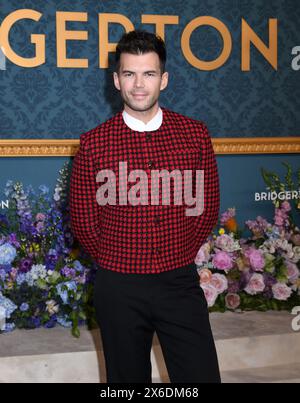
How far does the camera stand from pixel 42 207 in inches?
188

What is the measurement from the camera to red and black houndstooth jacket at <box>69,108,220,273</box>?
241cm

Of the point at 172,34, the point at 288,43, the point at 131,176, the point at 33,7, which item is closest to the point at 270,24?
the point at 288,43

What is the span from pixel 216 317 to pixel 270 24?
2.45m

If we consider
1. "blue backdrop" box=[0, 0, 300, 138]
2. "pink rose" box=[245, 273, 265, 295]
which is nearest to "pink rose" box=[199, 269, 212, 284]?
"pink rose" box=[245, 273, 265, 295]

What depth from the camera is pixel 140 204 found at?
2410 millimetres

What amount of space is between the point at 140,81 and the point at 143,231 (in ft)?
1.82

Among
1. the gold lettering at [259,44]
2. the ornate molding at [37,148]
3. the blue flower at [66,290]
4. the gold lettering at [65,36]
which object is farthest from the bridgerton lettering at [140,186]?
the gold lettering at [259,44]

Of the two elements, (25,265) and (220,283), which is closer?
(25,265)

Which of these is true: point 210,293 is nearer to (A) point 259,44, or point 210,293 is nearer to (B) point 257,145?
(B) point 257,145

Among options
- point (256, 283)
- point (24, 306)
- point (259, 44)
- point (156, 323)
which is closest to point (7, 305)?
point (24, 306)


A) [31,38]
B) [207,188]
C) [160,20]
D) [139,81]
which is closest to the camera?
[139,81]

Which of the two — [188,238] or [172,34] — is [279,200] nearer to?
[172,34]

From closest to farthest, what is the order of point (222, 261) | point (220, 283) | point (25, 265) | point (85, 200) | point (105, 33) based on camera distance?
1. point (85, 200)
2. point (25, 265)
3. point (220, 283)
4. point (222, 261)
5. point (105, 33)

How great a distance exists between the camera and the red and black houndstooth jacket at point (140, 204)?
2.41 meters
